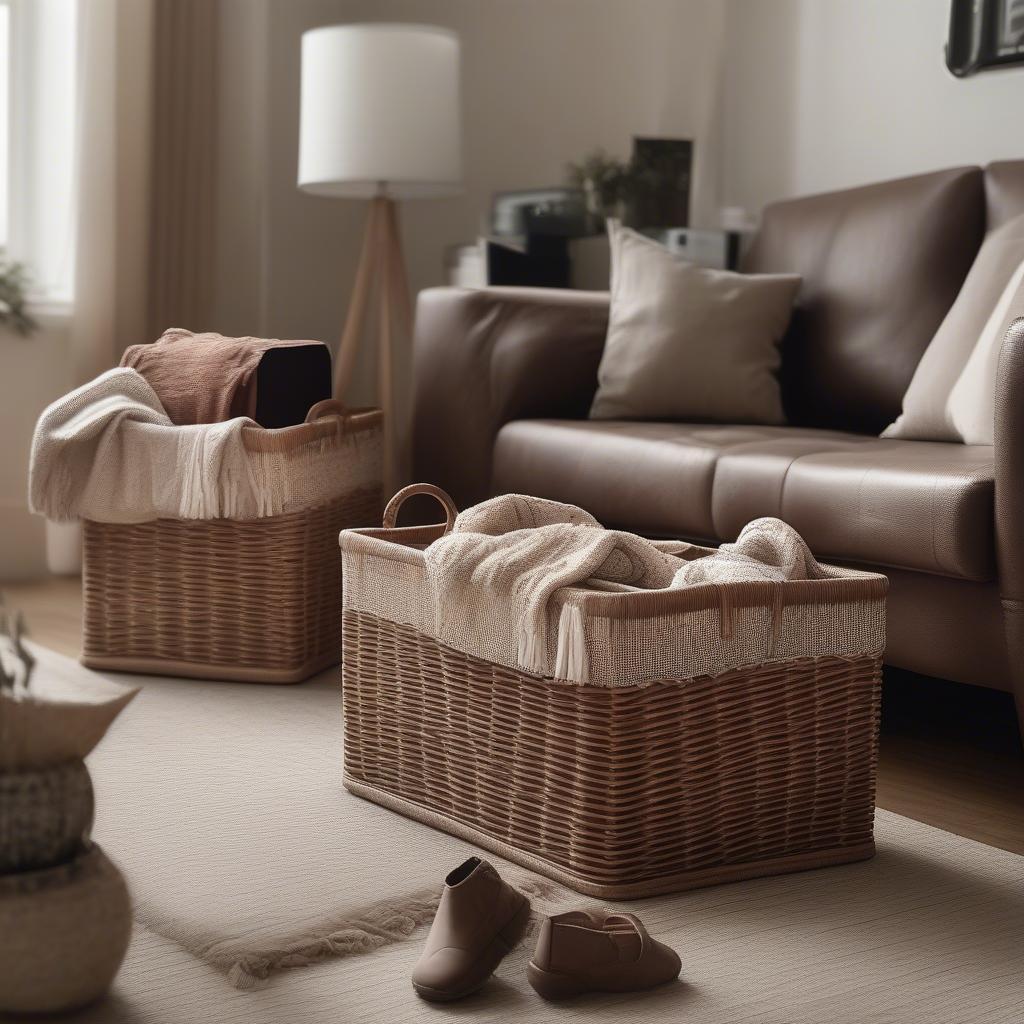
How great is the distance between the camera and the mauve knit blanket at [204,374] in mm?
2523

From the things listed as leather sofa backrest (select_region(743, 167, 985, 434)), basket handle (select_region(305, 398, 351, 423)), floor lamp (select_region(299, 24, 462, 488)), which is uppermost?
floor lamp (select_region(299, 24, 462, 488))

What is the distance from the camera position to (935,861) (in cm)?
170

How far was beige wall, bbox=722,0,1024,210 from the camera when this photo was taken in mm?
3268

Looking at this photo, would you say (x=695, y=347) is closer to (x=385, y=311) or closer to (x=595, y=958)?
(x=385, y=311)

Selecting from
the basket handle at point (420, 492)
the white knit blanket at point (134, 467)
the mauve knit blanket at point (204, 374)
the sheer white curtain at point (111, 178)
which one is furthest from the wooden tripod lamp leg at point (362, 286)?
the basket handle at point (420, 492)

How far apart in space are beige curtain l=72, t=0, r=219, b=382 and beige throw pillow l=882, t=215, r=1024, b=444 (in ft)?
6.49

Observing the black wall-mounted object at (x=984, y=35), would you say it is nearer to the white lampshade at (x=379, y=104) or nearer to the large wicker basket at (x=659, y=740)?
the white lampshade at (x=379, y=104)

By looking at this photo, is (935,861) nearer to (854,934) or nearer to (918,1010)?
(854,934)

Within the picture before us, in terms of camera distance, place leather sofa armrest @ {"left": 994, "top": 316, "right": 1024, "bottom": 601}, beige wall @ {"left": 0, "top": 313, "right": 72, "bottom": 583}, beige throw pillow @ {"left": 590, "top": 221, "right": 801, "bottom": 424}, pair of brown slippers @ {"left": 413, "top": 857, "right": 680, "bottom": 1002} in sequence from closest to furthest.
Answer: pair of brown slippers @ {"left": 413, "top": 857, "right": 680, "bottom": 1002} → leather sofa armrest @ {"left": 994, "top": 316, "right": 1024, "bottom": 601} → beige throw pillow @ {"left": 590, "top": 221, "right": 801, "bottom": 424} → beige wall @ {"left": 0, "top": 313, "right": 72, "bottom": 583}

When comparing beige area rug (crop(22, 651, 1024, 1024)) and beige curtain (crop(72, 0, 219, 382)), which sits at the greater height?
beige curtain (crop(72, 0, 219, 382))

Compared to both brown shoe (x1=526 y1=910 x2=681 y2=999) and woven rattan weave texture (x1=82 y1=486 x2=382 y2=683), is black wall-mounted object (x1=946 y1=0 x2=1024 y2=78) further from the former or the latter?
brown shoe (x1=526 y1=910 x2=681 y2=999)

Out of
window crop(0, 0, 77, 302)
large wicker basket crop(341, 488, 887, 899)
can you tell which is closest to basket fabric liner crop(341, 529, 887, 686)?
large wicker basket crop(341, 488, 887, 899)

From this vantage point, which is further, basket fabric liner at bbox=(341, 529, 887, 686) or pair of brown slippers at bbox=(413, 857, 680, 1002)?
basket fabric liner at bbox=(341, 529, 887, 686)

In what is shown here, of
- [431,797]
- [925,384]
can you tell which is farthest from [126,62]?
[431,797]
